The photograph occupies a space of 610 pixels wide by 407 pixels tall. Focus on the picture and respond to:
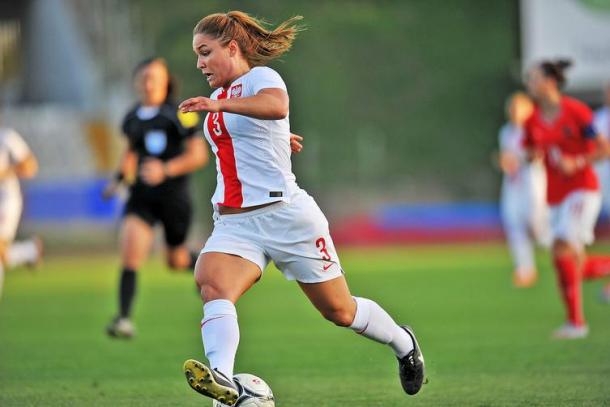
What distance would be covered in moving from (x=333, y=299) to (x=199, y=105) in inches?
50.6

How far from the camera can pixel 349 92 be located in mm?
38344

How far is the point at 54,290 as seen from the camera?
16922mm

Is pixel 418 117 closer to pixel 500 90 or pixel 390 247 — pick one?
pixel 500 90

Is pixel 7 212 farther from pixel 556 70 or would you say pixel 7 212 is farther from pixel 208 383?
pixel 208 383

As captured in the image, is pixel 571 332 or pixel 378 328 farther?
pixel 571 332

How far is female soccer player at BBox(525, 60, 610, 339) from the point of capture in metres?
10.5

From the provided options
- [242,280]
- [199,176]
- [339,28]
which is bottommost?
[199,176]

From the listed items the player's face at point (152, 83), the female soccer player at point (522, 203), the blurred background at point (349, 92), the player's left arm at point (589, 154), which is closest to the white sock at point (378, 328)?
the player's left arm at point (589, 154)

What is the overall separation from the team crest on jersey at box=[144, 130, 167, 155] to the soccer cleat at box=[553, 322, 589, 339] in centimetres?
356

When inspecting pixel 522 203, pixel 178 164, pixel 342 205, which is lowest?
pixel 342 205

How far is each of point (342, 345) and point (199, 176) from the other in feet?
78.0

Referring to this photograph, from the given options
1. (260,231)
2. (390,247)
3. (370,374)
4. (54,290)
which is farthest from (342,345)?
A: (390,247)

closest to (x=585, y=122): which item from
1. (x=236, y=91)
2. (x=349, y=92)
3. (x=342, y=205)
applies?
(x=236, y=91)

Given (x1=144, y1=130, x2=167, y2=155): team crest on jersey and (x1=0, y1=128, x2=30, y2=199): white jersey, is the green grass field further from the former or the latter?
(x1=144, y1=130, x2=167, y2=155): team crest on jersey
